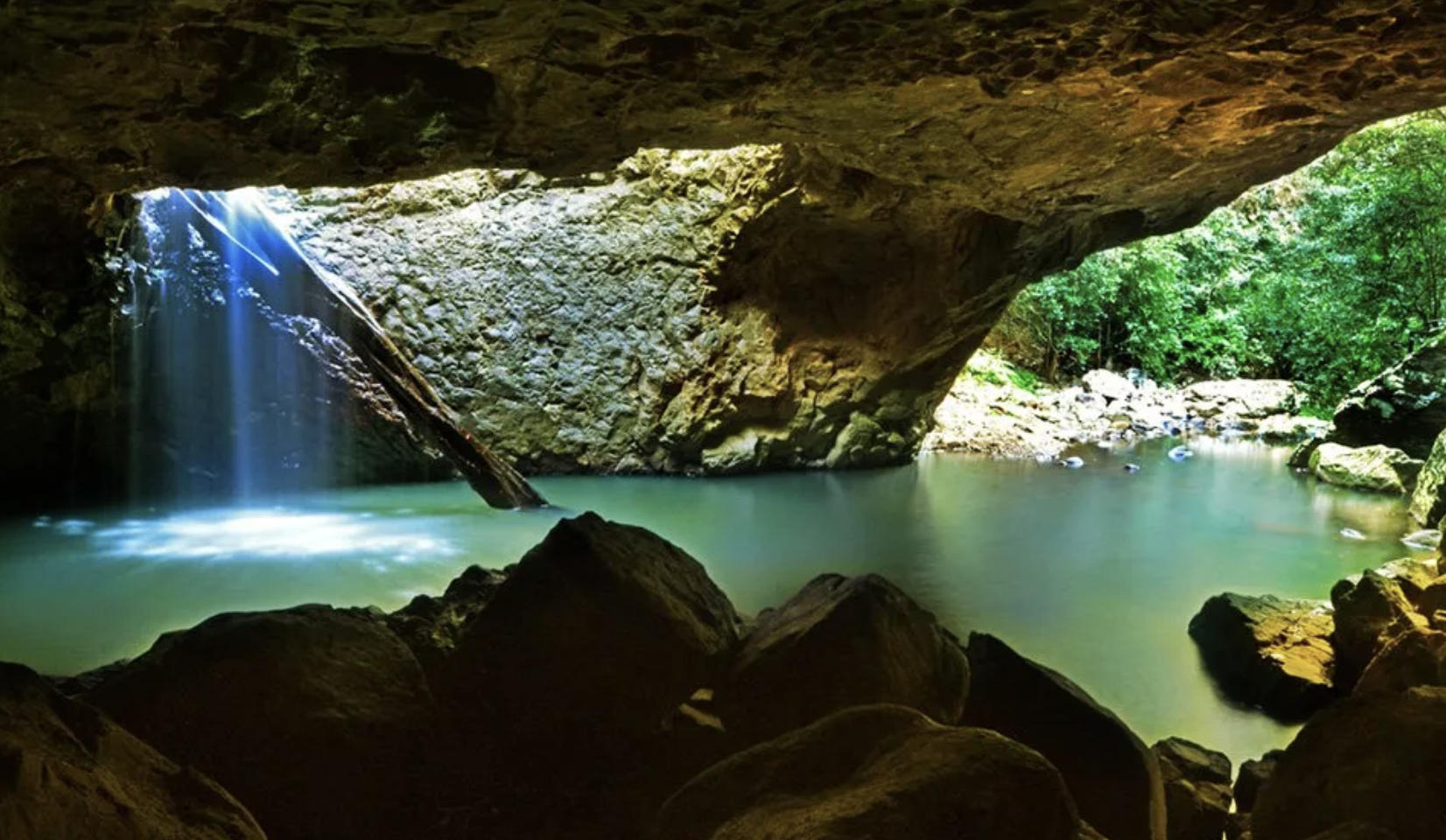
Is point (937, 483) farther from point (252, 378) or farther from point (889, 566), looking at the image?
point (252, 378)

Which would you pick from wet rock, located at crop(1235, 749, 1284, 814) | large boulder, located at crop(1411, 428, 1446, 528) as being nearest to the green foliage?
large boulder, located at crop(1411, 428, 1446, 528)

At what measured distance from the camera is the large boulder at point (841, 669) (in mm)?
2391

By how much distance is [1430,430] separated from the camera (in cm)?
919

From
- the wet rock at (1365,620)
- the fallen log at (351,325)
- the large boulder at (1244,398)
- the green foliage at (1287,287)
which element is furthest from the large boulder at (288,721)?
the large boulder at (1244,398)

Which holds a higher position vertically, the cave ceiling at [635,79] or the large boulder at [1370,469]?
the cave ceiling at [635,79]

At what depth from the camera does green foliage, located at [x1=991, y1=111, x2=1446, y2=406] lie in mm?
10453

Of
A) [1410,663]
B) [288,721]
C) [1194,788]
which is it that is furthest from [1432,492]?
[288,721]

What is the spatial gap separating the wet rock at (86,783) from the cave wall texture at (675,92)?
1435 millimetres

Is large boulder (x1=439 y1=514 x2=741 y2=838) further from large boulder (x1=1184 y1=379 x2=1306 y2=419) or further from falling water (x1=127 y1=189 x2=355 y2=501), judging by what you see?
large boulder (x1=1184 y1=379 x2=1306 y2=419)

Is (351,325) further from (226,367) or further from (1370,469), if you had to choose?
(1370,469)

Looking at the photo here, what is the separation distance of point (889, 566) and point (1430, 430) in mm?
7076

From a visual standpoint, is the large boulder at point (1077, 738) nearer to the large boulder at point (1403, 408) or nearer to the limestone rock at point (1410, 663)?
the limestone rock at point (1410, 663)

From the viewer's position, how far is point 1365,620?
370 cm

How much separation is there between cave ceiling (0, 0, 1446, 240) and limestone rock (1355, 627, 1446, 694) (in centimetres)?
181
